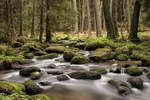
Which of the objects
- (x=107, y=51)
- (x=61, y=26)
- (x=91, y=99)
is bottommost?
(x=91, y=99)

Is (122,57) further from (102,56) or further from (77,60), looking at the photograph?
(77,60)

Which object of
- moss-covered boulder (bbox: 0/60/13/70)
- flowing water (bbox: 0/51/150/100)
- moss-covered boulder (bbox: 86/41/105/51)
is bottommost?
flowing water (bbox: 0/51/150/100)

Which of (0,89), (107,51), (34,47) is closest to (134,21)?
(107,51)

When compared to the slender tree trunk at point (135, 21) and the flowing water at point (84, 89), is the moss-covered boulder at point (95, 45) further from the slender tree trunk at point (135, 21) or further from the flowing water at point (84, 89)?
the flowing water at point (84, 89)

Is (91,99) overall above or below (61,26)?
below

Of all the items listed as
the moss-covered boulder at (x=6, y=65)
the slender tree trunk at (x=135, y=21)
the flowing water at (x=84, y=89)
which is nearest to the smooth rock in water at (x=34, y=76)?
the flowing water at (x=84, y=89)

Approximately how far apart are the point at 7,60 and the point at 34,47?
4.76 m

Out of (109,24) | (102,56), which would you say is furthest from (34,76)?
(109,24)

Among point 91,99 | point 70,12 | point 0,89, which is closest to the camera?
point 0,89

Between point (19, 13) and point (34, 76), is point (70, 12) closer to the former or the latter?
point (19, 13)

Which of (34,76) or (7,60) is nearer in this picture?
(34,76)

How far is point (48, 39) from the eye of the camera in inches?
703

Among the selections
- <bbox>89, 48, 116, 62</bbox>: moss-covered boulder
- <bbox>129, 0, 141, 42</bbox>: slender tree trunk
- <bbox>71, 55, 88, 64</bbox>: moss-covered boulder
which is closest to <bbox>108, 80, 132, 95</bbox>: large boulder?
<bbox>71, 55, 88, 64</bbox>: moss-covered boulder

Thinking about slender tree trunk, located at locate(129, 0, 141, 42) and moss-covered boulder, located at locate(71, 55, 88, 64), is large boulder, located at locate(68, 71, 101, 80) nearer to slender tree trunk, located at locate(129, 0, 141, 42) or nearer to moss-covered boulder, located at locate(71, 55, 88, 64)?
moss-covered boulder, located at locate(71, 55, 88, 64)
